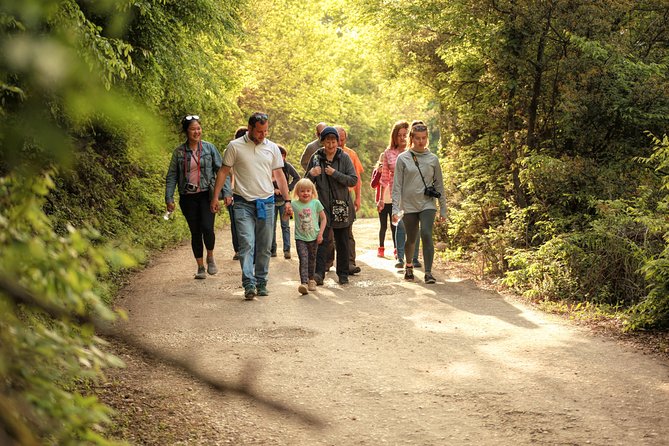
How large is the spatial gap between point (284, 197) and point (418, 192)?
2.04 meters

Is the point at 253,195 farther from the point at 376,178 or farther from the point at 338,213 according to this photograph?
the point at 376,178

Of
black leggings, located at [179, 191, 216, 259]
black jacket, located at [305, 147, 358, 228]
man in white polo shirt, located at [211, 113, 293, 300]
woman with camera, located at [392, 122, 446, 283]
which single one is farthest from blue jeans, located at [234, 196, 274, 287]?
woman with camera, located at [392, 122, 446, 283]

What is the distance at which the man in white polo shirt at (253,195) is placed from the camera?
9.42 m

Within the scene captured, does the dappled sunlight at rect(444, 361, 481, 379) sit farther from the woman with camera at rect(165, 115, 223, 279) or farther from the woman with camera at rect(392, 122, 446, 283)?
the woman with camera at rect(165, 115, 223, 279)

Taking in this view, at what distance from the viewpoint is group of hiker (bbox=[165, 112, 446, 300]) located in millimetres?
9477

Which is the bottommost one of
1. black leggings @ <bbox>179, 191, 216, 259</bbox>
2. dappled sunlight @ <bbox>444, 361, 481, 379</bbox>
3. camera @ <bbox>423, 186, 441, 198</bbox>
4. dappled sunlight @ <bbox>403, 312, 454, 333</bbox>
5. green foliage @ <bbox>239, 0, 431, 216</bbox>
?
dappled sunlight @ <bbox>403, 312, 454, 333</bbox>

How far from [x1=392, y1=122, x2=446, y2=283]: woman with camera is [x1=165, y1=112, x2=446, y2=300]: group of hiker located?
14 mm

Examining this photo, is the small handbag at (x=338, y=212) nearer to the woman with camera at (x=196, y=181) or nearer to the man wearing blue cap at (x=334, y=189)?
the man wearing blue cap at (x=334, y=189)

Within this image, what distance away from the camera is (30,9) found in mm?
1747

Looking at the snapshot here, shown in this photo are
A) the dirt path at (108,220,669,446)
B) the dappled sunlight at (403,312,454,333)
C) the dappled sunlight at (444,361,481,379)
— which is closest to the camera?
the dirt path at (108,220,669,446)

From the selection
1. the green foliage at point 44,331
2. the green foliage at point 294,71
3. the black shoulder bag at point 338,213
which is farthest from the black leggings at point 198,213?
the green foliage at point 294,71

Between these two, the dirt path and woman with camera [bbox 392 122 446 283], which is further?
woman with camera [bbox 392 122 446 283]

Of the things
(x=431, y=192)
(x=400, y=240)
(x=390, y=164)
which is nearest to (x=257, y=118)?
(x=431, y=192)

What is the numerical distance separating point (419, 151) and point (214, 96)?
3941 millimetres
